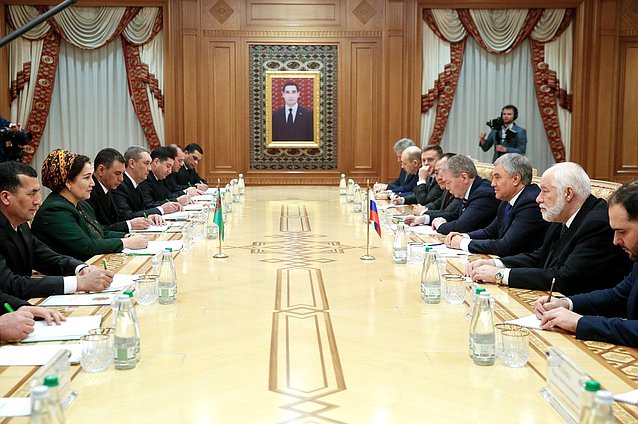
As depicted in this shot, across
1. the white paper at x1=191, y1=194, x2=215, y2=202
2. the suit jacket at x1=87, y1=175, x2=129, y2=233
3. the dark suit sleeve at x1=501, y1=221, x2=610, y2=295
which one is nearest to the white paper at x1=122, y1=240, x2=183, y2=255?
the suit jacket at x1=87, y1=175, x2=129, y2=233

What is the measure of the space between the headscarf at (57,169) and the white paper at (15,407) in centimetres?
253

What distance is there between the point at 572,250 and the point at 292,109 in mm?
8802

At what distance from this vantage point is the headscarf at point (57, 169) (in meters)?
4.41

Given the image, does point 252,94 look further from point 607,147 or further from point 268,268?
point 268,268

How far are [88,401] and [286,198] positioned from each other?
23.0ft

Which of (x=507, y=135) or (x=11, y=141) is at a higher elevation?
(x=507, y=135)

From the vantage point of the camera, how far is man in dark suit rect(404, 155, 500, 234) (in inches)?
218

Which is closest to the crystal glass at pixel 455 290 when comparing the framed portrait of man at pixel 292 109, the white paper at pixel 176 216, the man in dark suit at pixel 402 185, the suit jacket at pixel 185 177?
the white paper at pixel 176 216

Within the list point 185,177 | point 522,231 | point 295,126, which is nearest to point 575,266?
point 522,231

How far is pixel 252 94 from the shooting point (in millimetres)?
12031

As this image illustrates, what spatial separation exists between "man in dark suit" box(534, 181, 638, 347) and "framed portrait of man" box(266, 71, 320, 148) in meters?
9.25

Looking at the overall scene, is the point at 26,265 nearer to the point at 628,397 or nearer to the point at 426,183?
the point at 628,397

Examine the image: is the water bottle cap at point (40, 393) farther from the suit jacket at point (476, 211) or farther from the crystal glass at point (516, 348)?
the suit jacket at point (476, 211)

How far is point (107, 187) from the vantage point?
5.90m
